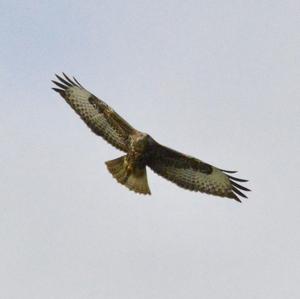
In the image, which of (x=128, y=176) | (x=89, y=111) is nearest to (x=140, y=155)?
(x=128, y=176)

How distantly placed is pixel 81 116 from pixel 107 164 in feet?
4.55

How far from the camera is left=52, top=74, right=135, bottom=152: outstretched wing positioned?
55.8ft

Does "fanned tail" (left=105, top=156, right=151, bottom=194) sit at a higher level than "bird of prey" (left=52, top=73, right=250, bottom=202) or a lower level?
lower

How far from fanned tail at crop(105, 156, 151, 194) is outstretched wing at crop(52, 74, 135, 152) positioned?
18.9 inches

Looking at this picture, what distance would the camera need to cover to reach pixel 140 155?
1656 centimetres

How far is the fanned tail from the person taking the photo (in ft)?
53.7

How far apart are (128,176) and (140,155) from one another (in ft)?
1.55

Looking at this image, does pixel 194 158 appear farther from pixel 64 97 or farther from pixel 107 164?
pixel 64 97

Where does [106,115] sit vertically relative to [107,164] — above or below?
above

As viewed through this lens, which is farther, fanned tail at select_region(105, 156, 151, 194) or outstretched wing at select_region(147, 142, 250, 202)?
outstretched wing at select_region(147, 142, 250, 202)

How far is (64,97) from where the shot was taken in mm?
17625

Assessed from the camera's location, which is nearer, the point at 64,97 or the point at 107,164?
the point at 107,164

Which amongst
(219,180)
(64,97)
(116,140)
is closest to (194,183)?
(219,180)

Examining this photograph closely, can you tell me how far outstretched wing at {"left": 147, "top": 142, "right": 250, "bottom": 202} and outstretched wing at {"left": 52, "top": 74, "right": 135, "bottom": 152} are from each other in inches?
29.9
